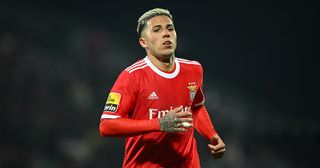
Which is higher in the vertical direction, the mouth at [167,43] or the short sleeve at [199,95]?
the mouth at [167,43]

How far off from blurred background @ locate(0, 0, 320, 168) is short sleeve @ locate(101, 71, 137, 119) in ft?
11.7

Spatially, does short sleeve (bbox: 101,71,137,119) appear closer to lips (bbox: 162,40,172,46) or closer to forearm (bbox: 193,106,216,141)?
lips (bbox: 162,40,172,46)

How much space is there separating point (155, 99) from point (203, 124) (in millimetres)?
608

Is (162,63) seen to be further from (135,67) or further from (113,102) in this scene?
(113,102)

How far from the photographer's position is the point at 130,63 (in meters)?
8.09

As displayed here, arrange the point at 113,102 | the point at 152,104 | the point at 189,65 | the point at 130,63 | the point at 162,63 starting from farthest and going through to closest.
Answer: the point at 130,63 → the point at 189,65 → the point at 162,63 → the point at 152,104 → the point at 113,102

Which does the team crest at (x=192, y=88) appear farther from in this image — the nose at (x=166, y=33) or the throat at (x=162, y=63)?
the nose at (x=166, y=33)

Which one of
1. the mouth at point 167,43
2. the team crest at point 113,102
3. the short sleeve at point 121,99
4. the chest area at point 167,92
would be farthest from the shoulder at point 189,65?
the team crest at point 113,102

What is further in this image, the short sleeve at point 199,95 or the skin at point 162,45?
the short sleeve at point 199,95

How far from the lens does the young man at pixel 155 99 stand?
136 inches

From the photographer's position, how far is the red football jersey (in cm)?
348

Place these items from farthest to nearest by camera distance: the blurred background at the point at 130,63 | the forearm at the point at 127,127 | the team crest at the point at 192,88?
the blurred background at the point at 130,63, the team crest at the point at 192,88, the forearm at the point at 127,127

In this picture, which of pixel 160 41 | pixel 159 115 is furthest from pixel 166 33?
pixel 159 115
